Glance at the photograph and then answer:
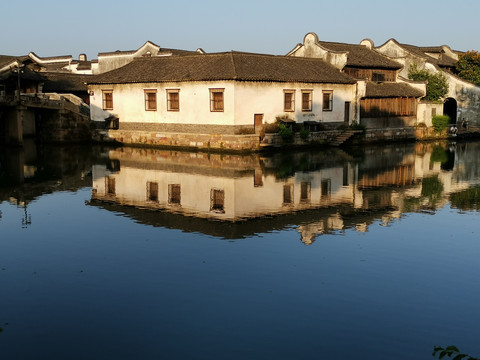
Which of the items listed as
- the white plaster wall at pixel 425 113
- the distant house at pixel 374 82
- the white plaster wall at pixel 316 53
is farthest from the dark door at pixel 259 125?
the white plaster wall at pixel 425 113

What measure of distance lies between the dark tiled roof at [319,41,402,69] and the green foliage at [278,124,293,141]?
11765mm

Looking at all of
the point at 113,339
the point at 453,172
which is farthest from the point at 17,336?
the point at 453,172

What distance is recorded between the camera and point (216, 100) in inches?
1570

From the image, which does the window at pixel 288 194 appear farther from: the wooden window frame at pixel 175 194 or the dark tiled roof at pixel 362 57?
the dark tiled roof at pixel 362 57

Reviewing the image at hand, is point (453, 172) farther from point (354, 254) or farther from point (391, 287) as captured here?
point (391, 287)

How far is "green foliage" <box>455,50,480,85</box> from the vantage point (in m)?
59.5

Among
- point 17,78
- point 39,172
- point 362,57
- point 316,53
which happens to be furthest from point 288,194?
point 17,78

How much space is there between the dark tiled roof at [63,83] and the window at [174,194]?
113 ft

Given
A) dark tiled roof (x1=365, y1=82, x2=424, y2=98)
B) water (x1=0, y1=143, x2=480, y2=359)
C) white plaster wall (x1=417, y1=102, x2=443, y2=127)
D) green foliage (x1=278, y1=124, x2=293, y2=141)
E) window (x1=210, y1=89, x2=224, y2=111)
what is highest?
dark tiled roof (x1=365, y1=82, x2=424, y2=98)

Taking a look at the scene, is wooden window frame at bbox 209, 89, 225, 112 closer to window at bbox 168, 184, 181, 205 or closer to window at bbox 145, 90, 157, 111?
window at bbox 145, 90, 157, 111

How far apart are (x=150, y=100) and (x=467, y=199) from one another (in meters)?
28.0

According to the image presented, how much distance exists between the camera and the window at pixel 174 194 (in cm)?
2131

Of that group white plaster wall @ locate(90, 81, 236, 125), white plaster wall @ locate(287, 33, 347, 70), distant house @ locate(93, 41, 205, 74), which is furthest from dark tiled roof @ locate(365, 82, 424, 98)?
distant house @ locate(93, 41, 205, 74)

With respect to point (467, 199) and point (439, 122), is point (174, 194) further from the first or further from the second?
point (439, 122)
